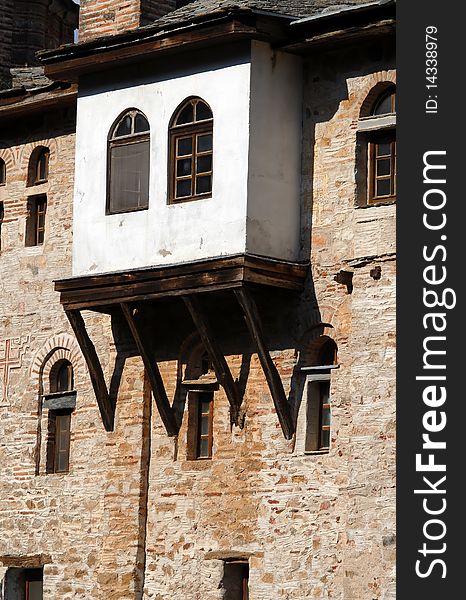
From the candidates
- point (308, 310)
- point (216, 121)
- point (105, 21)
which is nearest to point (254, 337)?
point (308, 310)

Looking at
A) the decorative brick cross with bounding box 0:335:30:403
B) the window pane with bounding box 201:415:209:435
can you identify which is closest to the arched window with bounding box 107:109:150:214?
the window pane with bounding box 201:415:209:435

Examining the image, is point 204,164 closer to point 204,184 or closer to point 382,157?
point 204,184

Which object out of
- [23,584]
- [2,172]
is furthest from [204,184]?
[23,584]

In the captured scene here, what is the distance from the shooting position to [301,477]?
31234mm

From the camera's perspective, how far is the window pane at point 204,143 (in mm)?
31891

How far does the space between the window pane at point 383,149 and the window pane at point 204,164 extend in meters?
2.23

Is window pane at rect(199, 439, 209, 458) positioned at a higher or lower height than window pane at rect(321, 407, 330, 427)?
lower

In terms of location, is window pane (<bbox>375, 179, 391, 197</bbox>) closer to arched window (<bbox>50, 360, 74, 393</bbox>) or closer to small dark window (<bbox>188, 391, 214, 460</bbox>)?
small dark window (<bbox>188, 391, 214, 460</bbox>)

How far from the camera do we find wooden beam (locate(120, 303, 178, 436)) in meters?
32.8

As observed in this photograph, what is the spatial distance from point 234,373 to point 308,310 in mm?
1491

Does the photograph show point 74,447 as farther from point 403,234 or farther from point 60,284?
point 403,234

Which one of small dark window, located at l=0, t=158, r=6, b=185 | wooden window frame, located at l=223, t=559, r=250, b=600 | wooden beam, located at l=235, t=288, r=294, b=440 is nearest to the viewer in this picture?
wooden beam, located at l=235, t=288, r=294, b=440

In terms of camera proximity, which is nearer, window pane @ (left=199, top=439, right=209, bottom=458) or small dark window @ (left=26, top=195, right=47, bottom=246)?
window pane @ (left=199, top=439, right=209, bottom=458)

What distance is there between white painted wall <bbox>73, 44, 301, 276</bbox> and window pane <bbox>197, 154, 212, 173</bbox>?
21 centimetres
